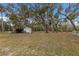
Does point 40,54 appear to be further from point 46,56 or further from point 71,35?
point 71,35

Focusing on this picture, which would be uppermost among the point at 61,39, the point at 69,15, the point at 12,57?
the point at 69,15

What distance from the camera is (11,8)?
2336 mm

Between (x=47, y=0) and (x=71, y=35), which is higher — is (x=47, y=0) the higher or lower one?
the higher one

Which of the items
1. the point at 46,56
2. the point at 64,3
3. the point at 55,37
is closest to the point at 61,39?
the point at 55,37

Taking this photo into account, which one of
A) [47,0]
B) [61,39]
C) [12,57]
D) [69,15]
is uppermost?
[47,0]

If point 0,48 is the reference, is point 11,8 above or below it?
above

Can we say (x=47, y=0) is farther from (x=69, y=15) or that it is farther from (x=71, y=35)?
(x=71, y=35)

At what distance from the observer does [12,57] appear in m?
2.28

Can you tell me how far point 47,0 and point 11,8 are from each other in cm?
42

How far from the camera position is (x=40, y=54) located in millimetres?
2283

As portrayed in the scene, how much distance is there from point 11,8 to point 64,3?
0.61m

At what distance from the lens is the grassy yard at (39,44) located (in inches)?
90.1

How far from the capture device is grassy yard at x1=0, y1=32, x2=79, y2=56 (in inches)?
90.1

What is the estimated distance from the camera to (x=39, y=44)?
7.66 ft
